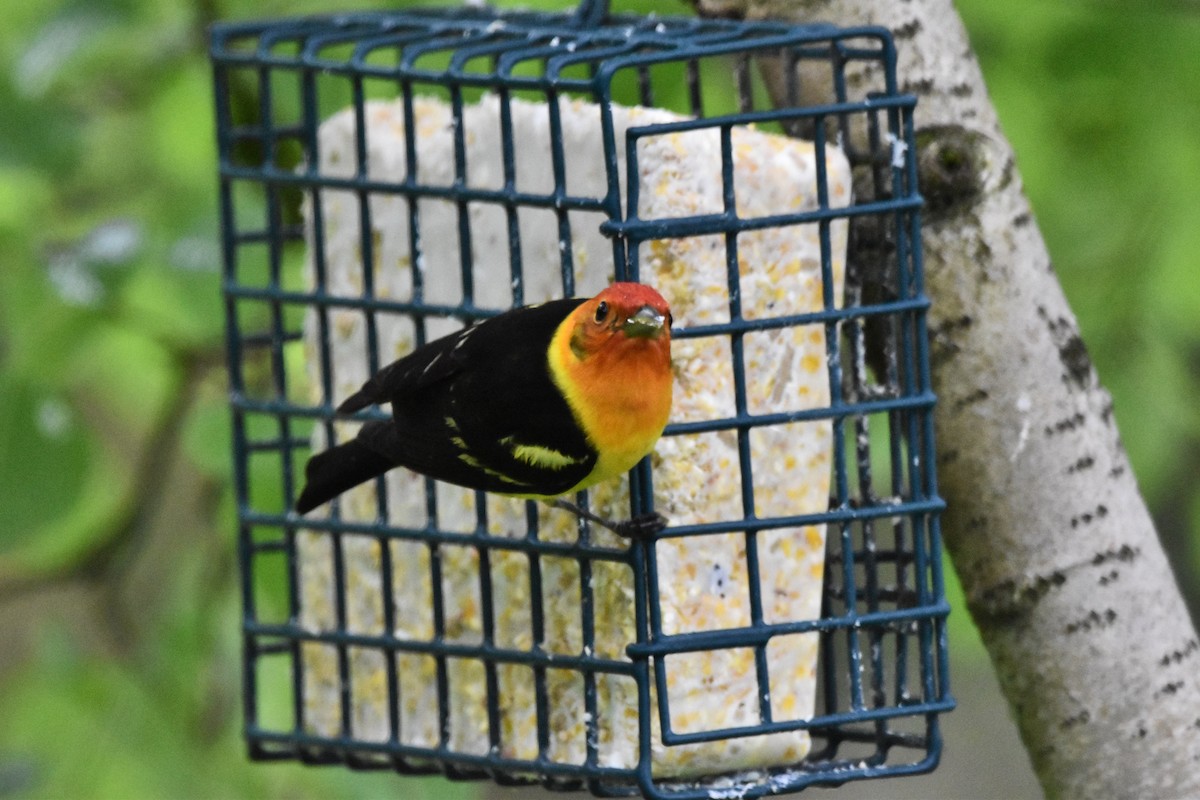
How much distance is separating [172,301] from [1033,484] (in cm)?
246

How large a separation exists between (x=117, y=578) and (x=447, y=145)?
208 cm

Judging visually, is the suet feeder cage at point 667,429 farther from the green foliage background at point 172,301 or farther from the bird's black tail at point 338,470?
the green foliage background at point 172,301

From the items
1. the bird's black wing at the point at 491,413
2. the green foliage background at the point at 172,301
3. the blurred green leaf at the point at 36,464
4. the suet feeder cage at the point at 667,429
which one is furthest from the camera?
the green foliage background at the point at 172,301

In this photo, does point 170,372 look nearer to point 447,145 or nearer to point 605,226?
point 447,145

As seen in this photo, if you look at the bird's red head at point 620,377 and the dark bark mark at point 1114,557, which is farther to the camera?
the dark bark mark at point 1114,557

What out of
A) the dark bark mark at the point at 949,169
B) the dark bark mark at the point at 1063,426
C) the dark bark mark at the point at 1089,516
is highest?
the dark bark mark at the point at 949,169

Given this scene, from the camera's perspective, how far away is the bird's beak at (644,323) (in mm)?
2652

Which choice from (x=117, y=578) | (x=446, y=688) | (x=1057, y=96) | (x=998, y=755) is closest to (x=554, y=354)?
(x=446, y=688)

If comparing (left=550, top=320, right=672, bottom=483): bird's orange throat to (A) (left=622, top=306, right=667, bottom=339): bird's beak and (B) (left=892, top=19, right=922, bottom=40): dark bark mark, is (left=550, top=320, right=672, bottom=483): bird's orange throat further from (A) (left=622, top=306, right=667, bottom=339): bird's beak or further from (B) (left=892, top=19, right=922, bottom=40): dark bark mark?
(B) (left=892, top=19, right=922, bottom=40): dark bark mark

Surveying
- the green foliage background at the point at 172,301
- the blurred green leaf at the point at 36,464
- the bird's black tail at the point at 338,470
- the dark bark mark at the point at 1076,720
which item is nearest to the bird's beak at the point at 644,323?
the bird's black tail at the point at 338,470

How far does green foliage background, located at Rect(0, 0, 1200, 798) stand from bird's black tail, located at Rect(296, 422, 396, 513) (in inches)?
33.3

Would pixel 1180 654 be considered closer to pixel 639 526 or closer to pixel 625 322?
pixel 639 526

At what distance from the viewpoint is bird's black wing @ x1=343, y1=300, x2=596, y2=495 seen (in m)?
2.88

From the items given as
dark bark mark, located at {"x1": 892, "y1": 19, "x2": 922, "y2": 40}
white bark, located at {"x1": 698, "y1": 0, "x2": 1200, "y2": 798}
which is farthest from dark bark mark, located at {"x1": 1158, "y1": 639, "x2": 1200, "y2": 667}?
dark bark mark, located at {"x1": 892, "y1": 19, "x2": 922, "y2": 40}
